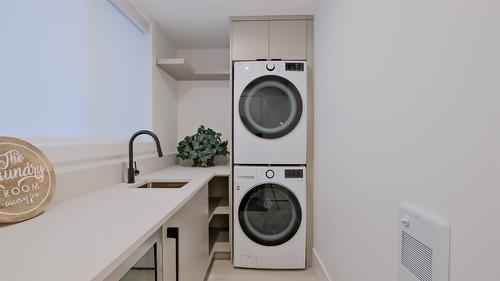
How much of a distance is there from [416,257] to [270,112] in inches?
64.4

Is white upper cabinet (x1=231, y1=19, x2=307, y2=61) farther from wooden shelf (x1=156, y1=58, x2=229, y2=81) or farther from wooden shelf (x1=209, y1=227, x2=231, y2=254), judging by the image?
wooden shelf (x1=209, y1=227, x2=231, y2=254)

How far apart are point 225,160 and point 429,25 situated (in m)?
2.52

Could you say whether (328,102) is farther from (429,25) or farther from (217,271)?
(217,271)

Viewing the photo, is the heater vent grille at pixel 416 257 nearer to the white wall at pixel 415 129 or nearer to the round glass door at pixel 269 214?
the white wall at pixel 415 129

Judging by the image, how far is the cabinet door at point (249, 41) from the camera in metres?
2.36

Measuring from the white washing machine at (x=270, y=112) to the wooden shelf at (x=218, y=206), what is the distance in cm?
56

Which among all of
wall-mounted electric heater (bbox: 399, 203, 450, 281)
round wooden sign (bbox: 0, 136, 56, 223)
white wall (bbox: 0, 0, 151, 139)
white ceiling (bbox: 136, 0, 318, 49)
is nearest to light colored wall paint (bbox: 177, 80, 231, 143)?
white ceiling (bbox: 136, 0, 318, 49)

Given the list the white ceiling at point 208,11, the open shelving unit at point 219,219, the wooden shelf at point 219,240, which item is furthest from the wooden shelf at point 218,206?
the white ceiling at point 208,11

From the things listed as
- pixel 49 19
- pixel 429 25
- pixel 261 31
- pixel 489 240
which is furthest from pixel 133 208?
pixel 261 31

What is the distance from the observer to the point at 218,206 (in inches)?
102

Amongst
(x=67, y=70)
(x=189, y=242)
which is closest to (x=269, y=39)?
(x=67, y=70)

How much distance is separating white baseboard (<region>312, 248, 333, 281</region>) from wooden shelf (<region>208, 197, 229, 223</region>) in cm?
92

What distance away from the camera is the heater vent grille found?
81cm

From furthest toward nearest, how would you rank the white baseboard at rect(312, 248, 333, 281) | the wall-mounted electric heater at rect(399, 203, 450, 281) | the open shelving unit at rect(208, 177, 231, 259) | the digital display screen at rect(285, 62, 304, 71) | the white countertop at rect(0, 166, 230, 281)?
the open shelving unit at rect(208, 177, 231, 259) → the digital display screen at rect(285, 62, 304, 71) → the white baseboard at rect(312, 248, 333, 281) → the wall-mounted electric heater at rect(399, 203, 450, 281) → the white countertop at rect(0, 166, 230, 281)
